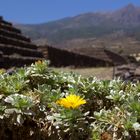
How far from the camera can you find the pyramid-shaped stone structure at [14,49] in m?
17.5

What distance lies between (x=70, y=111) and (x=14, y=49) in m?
17.0

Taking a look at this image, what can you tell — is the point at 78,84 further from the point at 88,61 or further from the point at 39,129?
the point at 88,61

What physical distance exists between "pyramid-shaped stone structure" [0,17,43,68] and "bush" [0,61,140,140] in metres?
12.4

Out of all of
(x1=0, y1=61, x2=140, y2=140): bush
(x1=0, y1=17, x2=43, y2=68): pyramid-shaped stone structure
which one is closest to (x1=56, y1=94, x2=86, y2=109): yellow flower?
(x1=0, y1=61, x2=140, y2=140): bush

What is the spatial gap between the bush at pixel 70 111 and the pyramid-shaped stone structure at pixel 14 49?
12445mm

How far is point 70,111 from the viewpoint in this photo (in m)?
2.96

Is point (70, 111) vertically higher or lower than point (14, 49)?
lower

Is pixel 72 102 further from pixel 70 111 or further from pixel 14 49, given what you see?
pixel 14 49

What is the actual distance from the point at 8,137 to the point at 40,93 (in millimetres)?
347

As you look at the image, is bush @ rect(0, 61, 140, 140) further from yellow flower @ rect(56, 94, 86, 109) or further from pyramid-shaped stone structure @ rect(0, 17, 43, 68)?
pyramid-shaped stone structure @ rect(0, 17, 43, 68)

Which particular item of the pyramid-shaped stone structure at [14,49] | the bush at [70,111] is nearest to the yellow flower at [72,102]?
the bush at [70,111]

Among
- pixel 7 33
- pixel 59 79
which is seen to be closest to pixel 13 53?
pixel 7 33

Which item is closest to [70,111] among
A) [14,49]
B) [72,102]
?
[72,102]

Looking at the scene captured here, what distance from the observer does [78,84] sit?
3.74 meters
